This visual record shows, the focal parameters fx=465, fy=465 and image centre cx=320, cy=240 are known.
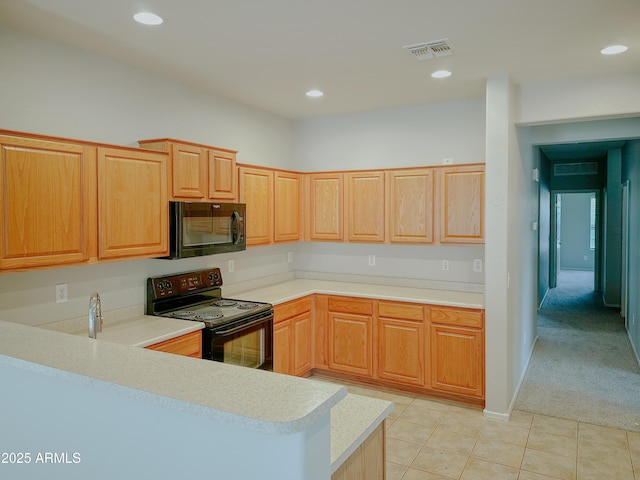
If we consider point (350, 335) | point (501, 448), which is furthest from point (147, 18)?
point (501, 448)

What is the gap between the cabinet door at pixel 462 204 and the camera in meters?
3.96

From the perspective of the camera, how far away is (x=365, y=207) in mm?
4488

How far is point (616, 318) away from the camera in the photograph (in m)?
7.09

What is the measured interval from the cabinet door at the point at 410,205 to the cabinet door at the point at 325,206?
525mm

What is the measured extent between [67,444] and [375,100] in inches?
143

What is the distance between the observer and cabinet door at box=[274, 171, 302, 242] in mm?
4453

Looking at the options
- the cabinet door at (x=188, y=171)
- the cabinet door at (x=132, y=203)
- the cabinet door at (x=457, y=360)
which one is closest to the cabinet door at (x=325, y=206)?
the cabinet door at (x=457, y=360)

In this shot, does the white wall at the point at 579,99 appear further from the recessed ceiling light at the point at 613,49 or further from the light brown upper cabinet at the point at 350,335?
the light brown upper cabinet at the point at 350,335

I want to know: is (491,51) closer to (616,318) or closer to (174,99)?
(174,99)

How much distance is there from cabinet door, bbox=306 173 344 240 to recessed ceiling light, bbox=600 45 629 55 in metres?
2.35

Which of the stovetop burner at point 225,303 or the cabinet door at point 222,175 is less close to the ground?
the cabinet door at point 222,175

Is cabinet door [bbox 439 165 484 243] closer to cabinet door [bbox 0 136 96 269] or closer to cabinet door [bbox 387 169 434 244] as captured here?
cabinet door [bbox 387 169 434 244]

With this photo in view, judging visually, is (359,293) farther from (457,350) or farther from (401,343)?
(457,350)

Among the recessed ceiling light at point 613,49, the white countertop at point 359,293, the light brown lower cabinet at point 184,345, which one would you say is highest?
the recessed ceiling light at point 613,49
